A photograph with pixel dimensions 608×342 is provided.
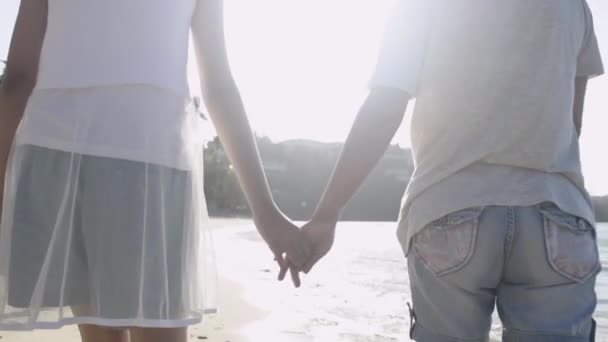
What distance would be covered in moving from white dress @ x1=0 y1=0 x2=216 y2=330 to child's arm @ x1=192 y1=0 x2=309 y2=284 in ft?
0.81

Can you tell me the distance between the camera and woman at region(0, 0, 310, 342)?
1862 mm

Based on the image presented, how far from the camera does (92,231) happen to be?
1.88 metres

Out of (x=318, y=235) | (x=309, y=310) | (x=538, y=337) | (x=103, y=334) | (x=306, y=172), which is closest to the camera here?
(x=538, y=337)

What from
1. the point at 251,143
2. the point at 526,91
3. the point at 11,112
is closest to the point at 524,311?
the point at 526,91

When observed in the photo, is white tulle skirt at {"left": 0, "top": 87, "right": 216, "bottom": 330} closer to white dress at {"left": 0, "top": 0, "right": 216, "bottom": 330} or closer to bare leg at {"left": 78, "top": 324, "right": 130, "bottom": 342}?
white dress at {"left": 0, "top": 0, "right": 216, "bottom": 330}

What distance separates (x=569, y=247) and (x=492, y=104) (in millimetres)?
377

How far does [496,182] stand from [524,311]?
305 millimetres

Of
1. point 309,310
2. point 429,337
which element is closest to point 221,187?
point 309,310

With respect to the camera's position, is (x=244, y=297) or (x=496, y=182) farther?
(x=244, y=297)

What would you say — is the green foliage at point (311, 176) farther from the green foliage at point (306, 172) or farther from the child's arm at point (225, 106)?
the child's arm at point (225, 106)

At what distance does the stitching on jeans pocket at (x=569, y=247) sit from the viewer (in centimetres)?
174

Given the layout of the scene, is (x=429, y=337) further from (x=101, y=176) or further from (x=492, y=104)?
(x=101, y=176)

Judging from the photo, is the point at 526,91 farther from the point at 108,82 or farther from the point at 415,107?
the point at 108,82

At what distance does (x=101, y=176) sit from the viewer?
1884 millimetres
